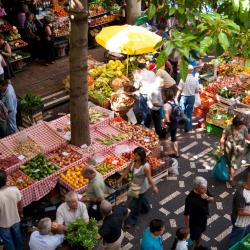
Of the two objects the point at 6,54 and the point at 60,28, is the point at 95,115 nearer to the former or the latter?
the point at 6,54

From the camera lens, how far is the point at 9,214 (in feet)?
21.7

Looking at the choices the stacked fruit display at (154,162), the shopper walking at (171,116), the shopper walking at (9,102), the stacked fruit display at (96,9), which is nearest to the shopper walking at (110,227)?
the stacked fruit display at (154,162)

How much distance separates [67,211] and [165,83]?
187 inches

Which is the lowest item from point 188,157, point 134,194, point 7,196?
point 188,157

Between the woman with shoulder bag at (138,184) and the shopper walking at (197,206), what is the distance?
2.89ft

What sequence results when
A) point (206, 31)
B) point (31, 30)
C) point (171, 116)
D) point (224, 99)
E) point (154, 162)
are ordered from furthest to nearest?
point (31, 30)
point (224, 99)
point (171, 116)
point (154, 162)
point (206, 31)

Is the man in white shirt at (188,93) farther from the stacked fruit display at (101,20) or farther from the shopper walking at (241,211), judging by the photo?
the stacked fruit display at (101,20)

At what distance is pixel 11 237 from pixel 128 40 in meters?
5.82

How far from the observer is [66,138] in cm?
917

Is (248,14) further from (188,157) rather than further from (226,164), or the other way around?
(188,157)

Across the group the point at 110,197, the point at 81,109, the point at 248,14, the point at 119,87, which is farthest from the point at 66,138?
the point at 248,14

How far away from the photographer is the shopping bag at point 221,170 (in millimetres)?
8938

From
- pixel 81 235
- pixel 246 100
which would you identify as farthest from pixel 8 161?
pixel 246 100

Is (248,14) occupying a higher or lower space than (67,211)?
higher
